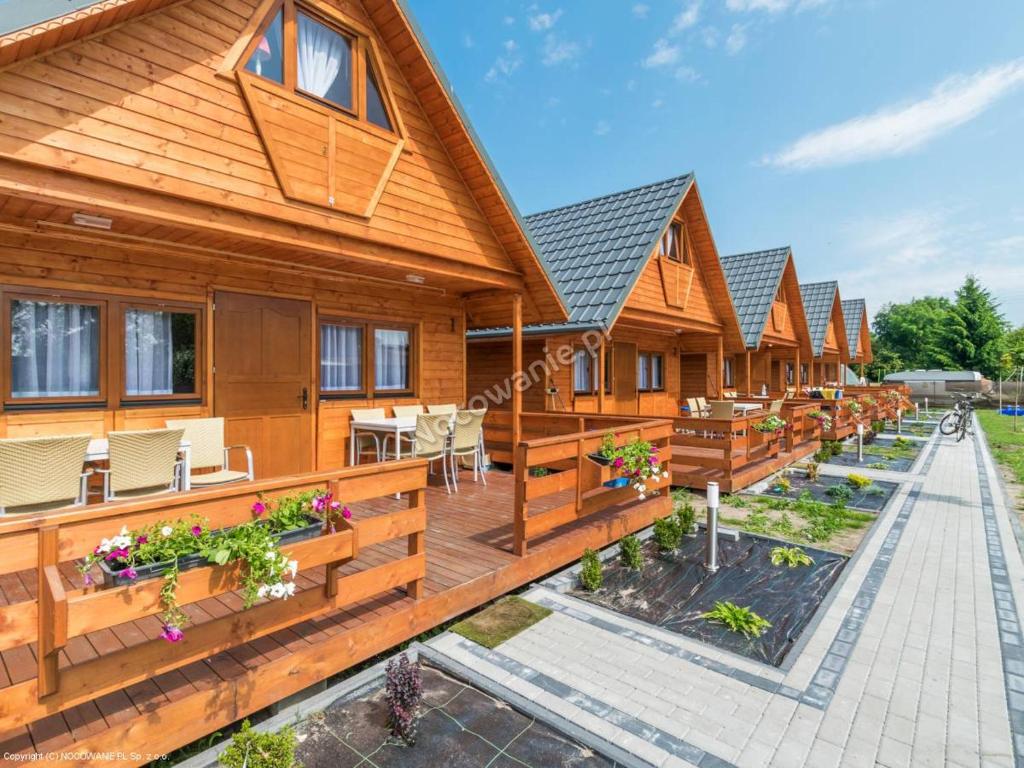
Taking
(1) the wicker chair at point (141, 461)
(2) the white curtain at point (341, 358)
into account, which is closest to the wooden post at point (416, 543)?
(1) the wicker chair at point (141, 461)

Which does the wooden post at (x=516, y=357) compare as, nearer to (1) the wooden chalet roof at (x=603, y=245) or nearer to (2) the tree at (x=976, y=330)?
(1) the wooden chalet roof at (x=603, y=245)

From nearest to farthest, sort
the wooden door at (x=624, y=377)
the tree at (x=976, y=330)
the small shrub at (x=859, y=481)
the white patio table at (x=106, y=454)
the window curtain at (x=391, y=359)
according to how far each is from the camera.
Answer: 1. the white patio table at (x=106, y=454)
2. the window curtain at (x=391, y=359)
3. the small shrub at (x=859, y=481)
4. the wooden door at (x=624, y=377)
5. the tree at (x=976, y=330)

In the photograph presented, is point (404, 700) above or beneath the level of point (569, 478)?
beneath

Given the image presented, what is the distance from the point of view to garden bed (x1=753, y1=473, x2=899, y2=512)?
316 inches

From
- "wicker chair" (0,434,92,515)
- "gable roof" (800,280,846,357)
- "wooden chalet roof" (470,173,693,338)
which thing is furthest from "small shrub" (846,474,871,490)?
"gable roof" (800,280,846,357)

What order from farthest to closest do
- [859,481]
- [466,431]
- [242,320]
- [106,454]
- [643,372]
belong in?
[643,372] → [859,481] → [466,431] → [242,320] → [106,454]

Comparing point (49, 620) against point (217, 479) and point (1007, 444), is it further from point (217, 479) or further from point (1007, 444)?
point (1007, 444)

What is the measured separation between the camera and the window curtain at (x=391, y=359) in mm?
7602

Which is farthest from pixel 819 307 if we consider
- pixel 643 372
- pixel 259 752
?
pixel 259 752

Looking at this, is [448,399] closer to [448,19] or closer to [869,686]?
[869,686]

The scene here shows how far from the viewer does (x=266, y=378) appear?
245 inches

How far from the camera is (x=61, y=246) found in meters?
4.77

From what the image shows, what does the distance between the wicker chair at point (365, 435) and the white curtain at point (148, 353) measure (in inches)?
89.0

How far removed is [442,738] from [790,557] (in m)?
4.18
